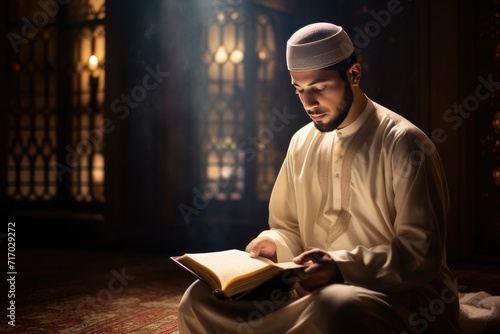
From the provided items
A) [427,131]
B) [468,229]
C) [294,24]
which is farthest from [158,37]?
[468,229]

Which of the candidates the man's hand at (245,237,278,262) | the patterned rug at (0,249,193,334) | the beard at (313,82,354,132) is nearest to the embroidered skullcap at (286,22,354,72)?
the beard at (313,82,354,132)

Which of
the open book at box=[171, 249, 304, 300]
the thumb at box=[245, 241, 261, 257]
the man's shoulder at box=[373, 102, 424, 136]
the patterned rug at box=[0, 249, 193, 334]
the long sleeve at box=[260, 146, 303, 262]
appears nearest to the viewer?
the open book at box=[171, 249, 304, 300]

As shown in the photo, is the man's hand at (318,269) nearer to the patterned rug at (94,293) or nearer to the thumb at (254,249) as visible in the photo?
the thumb at (254,249)

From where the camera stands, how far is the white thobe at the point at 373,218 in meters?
2.01

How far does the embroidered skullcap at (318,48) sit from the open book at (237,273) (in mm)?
755

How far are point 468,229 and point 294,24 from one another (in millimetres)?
2477

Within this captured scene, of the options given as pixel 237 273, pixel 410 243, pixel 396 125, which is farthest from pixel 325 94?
pixel 237 273

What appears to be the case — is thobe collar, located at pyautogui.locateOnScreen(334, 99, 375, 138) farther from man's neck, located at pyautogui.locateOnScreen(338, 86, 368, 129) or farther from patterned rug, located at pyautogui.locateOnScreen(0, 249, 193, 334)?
patterned rug, located at pyautogui.locateOnScreen(0, 249, 193, 334)

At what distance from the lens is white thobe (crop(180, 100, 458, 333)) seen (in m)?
2.01

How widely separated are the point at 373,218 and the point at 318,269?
15.4 inches

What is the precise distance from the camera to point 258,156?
6.03 meters

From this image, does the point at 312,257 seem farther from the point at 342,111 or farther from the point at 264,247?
the point at 342,111

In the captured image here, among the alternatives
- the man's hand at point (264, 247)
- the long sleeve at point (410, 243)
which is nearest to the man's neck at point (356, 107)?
the long sleeve at point (410, 243)

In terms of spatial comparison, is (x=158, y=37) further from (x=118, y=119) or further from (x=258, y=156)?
(x=258, y=156)
